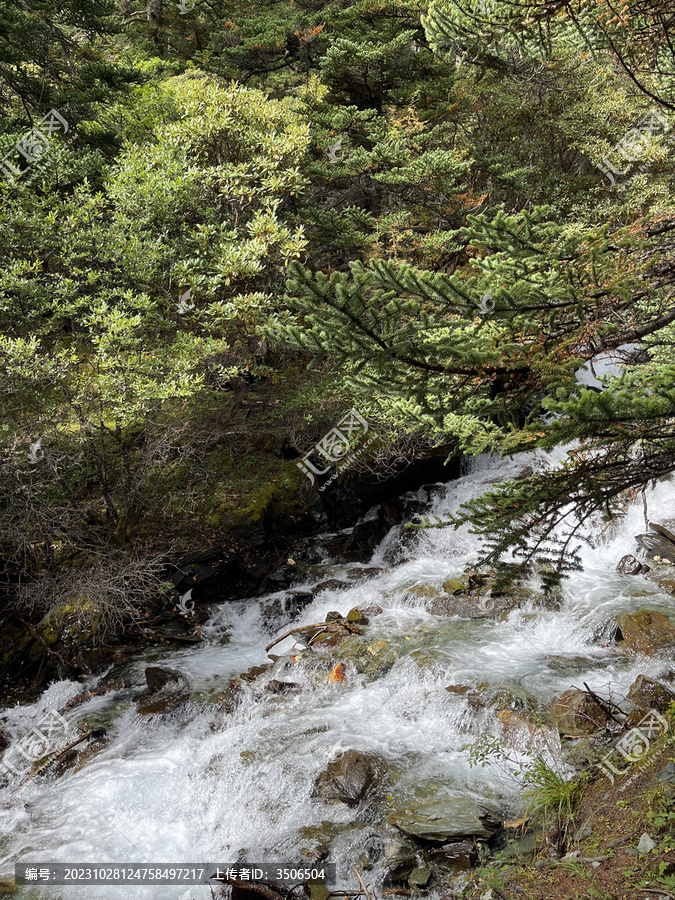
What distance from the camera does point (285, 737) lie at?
6098 mm

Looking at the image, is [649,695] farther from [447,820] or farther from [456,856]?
[456,856]

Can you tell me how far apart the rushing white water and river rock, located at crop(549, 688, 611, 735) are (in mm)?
540

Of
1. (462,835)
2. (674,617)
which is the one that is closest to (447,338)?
(462,835)

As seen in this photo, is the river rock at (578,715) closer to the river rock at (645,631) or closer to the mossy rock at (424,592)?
the river rock at (645,631)

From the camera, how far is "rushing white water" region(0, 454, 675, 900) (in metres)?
5.03

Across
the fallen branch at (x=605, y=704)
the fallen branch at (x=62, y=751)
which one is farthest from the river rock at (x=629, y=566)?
A: the fallen branch at (x=62, y=751)

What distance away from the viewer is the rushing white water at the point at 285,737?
503cm

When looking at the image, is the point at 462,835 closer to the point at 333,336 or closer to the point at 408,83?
the point at 333,336

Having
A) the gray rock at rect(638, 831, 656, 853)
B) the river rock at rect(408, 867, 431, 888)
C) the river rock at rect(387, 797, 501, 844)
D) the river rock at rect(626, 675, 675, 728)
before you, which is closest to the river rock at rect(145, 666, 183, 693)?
the river rock at rect(387, 797, 501, 844)

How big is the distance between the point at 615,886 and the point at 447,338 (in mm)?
3319

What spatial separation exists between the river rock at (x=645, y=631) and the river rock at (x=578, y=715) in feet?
5.13

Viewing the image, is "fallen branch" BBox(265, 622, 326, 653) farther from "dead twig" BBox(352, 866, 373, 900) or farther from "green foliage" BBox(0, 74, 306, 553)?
"dead twig" BBox(352, 866, 373, 900)

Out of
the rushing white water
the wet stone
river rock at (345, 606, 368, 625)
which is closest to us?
the rushing white water

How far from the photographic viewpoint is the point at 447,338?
120 inches
